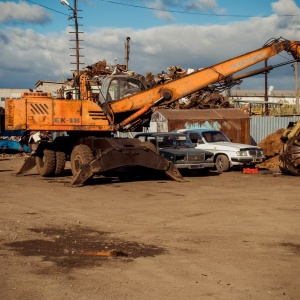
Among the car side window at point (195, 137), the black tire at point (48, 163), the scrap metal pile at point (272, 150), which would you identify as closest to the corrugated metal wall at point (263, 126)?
the scrap metal pile at point (272, 150)

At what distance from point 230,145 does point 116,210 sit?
37.9 feet

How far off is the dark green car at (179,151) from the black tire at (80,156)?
2.31 metres

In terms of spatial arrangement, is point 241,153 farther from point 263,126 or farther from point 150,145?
point 263,126

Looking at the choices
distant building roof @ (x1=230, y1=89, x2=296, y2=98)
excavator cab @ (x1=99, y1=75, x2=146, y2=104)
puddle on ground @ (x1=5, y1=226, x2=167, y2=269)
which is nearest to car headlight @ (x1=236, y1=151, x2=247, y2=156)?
excavator cab @ (x1=99, y1=75, x2=146, y2=104)

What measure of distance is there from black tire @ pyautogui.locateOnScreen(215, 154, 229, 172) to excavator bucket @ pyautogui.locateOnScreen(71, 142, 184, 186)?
17.7 ft

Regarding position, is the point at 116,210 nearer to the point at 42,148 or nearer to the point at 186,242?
the point at 186,242

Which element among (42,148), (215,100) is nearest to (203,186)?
(42,148)

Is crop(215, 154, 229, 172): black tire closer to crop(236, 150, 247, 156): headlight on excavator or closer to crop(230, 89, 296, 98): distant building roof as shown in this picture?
crop(236, 150, 247, 156): headlight on excavator

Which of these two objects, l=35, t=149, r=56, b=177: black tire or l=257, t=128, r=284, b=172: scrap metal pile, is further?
l=257, t=128, r=284, b=172: scrap metal pile

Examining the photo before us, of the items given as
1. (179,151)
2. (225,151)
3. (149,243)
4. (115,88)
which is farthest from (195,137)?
(149,243)

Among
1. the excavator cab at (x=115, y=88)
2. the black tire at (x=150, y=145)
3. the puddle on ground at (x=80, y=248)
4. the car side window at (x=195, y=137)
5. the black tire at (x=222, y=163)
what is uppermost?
the excavator cab at (x=115, y=88)

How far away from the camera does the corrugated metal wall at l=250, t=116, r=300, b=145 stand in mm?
35406

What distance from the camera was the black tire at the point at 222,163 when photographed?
24188 mm

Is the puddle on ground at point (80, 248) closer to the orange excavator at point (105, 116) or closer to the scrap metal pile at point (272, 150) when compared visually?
the orange excavator at point (105, 116)
